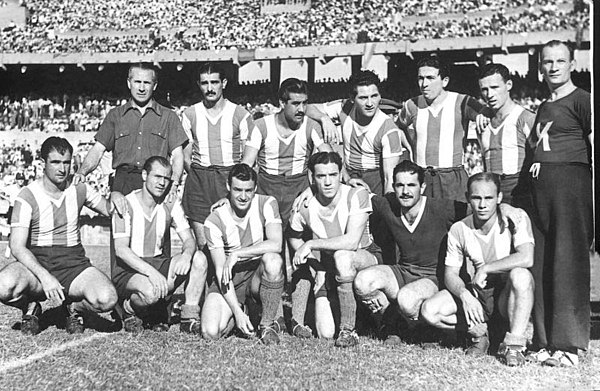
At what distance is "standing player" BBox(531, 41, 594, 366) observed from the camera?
3346 millimetres

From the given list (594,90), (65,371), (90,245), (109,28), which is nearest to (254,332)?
(65,371)

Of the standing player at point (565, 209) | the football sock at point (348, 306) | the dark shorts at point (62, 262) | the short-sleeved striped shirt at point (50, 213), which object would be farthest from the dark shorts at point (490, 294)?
the short-sleeved striped shirt at point (50, 213)

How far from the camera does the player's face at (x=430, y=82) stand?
4207mm

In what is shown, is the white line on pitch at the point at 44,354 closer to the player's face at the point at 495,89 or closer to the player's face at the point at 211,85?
the player's face at the point at 211,85

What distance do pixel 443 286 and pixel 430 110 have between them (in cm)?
122

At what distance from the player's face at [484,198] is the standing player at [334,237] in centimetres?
68

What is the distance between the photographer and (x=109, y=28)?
6.20 m

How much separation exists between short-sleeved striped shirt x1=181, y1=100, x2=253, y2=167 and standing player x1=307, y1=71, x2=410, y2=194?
511mm

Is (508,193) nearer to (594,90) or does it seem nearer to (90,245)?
(594,90)

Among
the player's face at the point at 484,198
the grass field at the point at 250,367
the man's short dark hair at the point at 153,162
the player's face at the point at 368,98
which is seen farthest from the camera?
the player's face at the point at 368,98

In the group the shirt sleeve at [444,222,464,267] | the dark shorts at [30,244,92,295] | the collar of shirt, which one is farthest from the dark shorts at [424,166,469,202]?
the dark shorts at [30,244,92,295]

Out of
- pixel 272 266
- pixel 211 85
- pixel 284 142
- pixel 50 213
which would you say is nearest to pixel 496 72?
pixel 284 142

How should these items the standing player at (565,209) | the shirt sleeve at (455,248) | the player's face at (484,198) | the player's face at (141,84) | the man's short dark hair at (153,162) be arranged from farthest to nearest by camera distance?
the player's face at (141,84)
the man's short dark hair at (153,162)
the shirt sleeve at (455,248)
the player's face at (484,198)
the standing player at (565,209)

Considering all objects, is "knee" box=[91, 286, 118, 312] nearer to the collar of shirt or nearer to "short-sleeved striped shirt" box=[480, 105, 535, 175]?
the collar of shirt
